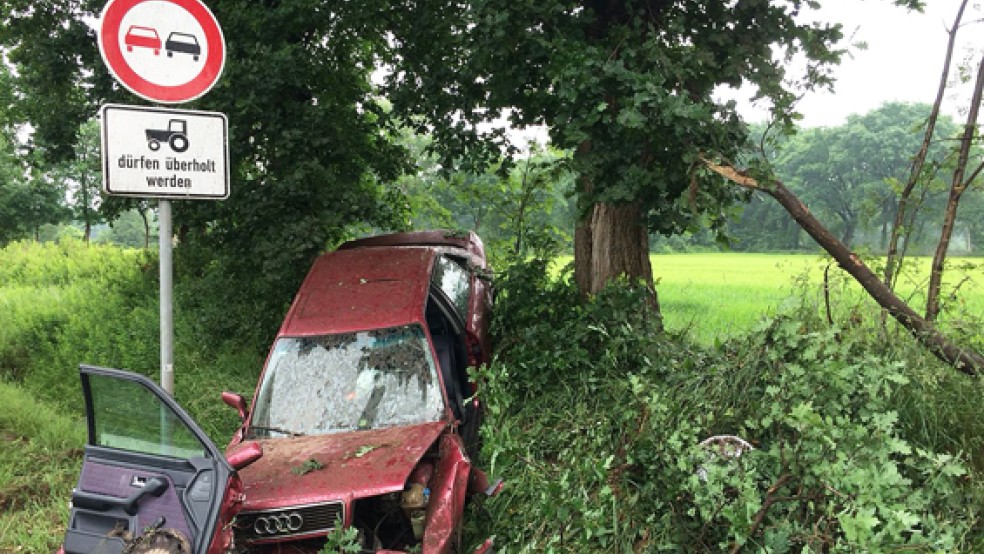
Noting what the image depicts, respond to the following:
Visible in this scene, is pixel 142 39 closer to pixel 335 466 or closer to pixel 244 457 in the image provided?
pixel 244 457

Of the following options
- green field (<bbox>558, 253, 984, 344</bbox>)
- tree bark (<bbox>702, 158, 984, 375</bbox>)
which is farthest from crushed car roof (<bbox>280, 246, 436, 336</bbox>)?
tree bark (<bbox>702, 158, 984, 375</bbox>)

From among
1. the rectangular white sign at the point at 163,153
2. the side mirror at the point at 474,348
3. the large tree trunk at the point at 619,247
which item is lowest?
the side mirror at the point at 474,348

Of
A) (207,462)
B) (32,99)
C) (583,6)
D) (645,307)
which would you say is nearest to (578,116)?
(583,6)

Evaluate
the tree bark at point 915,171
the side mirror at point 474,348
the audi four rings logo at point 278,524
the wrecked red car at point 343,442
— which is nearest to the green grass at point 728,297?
the tree bark at point 915,171

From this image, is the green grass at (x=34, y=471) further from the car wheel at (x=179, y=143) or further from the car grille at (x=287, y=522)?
the car wheel at (x=179, y=143)

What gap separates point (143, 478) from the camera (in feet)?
10.4

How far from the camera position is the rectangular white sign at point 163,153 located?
3.51 meters

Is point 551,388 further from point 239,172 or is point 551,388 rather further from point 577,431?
point 239,172

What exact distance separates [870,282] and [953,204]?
2.80 ft

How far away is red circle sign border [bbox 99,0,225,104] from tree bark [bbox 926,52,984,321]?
511cm

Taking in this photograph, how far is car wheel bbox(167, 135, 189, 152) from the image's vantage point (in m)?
3.71

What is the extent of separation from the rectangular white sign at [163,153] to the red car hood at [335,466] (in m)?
1.78

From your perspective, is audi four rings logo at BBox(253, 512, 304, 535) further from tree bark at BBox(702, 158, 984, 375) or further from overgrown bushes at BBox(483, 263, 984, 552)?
tree bark at BBox(702, 158, 984, 375)

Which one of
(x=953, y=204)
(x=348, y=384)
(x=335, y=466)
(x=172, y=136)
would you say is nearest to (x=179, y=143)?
(x=172, y=136)
